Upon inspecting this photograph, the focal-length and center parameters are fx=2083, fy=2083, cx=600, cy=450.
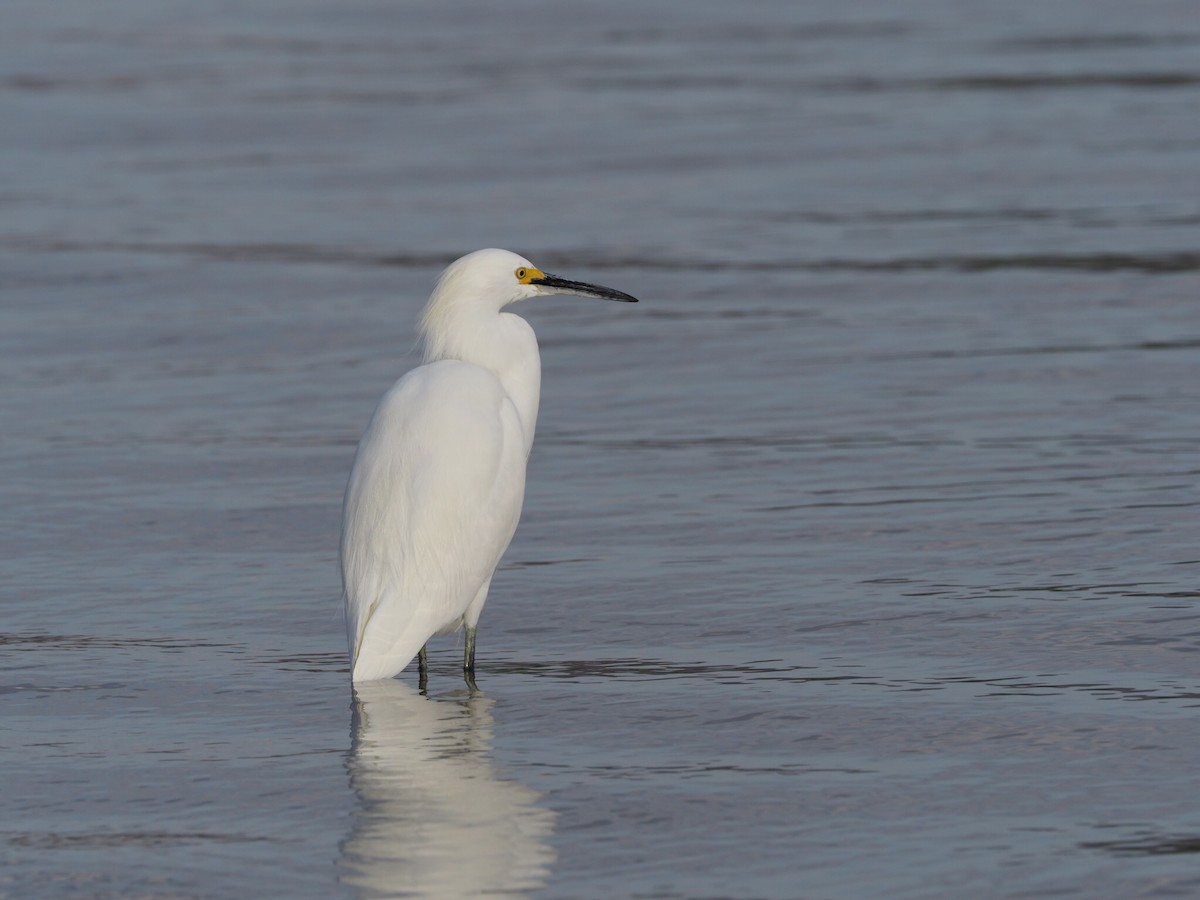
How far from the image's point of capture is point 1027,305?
37.5 feet

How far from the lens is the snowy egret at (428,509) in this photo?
6.26 m

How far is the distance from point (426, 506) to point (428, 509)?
0.01 meters

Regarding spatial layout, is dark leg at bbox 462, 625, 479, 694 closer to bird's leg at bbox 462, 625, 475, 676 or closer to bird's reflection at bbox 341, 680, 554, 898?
bird's leg at bbox 462, 625, 475, 676

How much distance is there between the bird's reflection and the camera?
4.68 m

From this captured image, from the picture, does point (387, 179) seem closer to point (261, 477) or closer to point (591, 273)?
point (591, 273)

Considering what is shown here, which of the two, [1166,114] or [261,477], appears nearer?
[261,477]

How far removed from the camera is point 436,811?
201 inches

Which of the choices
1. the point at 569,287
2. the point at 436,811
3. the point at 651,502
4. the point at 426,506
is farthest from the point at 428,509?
the point at 651,502

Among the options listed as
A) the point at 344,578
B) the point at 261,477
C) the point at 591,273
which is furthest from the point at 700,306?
the point at 344,578

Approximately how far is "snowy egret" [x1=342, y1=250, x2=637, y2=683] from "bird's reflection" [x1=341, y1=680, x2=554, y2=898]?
0.26 m

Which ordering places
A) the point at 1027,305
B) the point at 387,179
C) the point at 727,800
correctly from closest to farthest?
the point at 727,800
the point at 1027,305
the point at 387,179

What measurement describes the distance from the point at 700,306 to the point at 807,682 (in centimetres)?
600

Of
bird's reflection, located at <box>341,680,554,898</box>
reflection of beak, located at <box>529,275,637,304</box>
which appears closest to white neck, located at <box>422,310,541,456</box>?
reflection of beak, located at <box>529,275,637,304</box>

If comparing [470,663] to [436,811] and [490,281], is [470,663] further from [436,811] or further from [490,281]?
[490,281]
